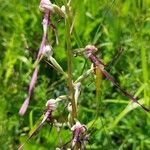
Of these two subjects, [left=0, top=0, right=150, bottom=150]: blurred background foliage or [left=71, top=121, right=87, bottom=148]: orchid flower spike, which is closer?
[left=71, top=121, right=87, bottom=148]: orchid flower spike

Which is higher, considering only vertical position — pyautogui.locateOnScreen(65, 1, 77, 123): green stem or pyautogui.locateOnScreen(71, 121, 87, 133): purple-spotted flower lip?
pyautogui.locateOnScreen(65, 1, 77, 123): green stem

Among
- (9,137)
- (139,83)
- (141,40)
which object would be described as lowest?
(9,137)

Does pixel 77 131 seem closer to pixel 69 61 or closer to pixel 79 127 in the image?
pixel 79 127

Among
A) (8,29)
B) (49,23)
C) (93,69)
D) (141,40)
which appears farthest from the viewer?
(8,29)

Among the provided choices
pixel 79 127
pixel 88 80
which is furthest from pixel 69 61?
pixel 88 80

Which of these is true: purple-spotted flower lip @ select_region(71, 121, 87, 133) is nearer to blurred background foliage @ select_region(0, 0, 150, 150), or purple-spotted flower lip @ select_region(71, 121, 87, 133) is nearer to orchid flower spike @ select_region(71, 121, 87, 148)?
orchid flower spike @ select_region(71, 121, 87, 148)

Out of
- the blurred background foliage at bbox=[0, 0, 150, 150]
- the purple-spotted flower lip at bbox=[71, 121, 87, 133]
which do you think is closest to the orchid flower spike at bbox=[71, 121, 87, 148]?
the purple-spotted flower lip at bbox=[71, 121, 87, 133]

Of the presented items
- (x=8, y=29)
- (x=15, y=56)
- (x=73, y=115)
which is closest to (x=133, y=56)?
(x=15, y=56)

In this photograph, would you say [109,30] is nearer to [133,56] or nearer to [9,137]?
[133,56]

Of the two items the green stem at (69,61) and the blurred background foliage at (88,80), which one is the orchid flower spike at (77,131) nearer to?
the green stem at (69,61)
